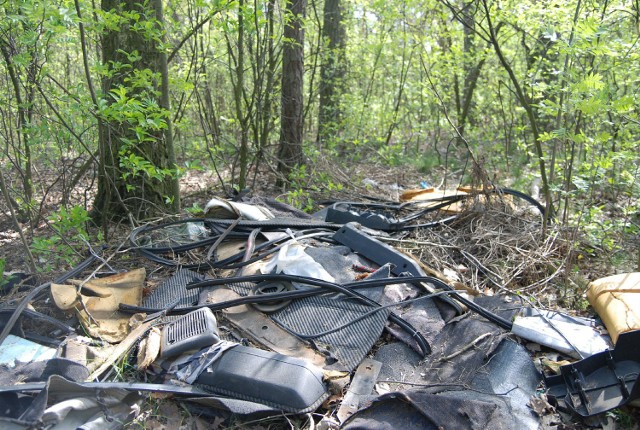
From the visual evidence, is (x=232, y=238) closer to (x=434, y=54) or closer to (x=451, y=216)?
(x=451, y=216)

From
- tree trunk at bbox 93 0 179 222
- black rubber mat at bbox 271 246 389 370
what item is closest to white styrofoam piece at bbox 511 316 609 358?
black rubber mat at bbox 271 246 389 370

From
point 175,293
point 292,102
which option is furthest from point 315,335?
point 292,102

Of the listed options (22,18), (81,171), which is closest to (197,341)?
(22,18)

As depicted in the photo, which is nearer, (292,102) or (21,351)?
(21,351)

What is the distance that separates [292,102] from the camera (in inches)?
261

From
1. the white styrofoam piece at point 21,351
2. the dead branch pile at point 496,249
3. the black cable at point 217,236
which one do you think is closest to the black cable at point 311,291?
the black cable at point 217,236

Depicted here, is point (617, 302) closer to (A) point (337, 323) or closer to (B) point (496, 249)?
(B) point (496, 249)

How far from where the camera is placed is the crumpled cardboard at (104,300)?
2963mm

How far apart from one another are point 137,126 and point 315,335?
2.26 m

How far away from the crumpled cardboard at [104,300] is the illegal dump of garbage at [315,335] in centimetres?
1

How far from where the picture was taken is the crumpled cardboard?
2.96 metres

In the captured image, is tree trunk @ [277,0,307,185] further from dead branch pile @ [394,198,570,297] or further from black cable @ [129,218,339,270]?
dead branch pile @ [394,198,570,297]

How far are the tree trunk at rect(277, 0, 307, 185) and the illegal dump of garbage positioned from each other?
2.63 m

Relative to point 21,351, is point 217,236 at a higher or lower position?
higher
